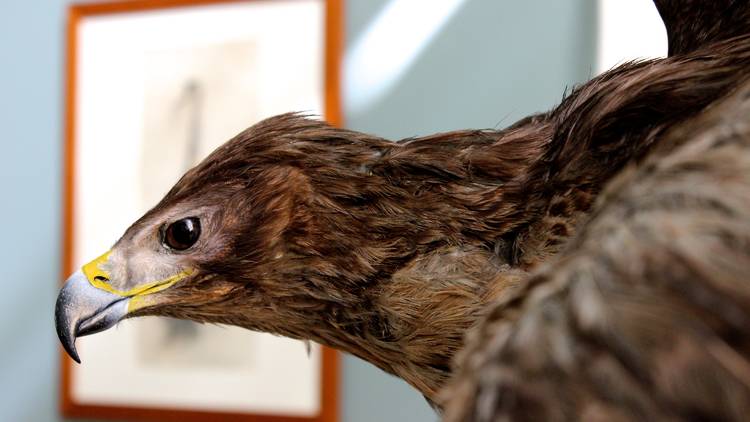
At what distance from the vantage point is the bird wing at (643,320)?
251 millimetres

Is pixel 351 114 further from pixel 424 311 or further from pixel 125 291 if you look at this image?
pixel 424 311

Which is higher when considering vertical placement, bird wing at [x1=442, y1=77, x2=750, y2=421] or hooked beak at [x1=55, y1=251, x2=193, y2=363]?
bird wing at [x1=442, y1=77, x2=750, y2=421]

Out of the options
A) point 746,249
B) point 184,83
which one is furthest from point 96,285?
point 184,83

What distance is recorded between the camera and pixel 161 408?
1.85 metres

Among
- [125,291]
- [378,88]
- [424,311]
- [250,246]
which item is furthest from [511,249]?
[378,88]

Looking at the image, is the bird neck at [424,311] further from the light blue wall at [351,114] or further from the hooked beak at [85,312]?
the light blue wall at [351,114]

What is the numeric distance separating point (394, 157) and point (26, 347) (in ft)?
5.56

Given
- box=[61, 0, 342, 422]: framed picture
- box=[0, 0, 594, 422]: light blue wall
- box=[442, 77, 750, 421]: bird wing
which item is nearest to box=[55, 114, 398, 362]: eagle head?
box=[442, 77, 750, 421]: bird wing

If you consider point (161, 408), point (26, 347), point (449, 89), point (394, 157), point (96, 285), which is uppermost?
point (449, 89)

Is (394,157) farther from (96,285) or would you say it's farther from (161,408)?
(161,408)

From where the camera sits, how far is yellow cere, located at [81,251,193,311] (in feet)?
2.28

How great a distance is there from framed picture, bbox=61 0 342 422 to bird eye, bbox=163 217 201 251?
3.32ft

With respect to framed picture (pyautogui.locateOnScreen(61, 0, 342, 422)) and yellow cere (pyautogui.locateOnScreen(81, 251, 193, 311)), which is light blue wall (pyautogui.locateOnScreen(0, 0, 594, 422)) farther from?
yellow cere (pyautogui.locateOnScreen(81, 251, 193, 311))

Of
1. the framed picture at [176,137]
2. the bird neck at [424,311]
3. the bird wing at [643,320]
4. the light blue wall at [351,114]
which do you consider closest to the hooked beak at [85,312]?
the bird neck at [424,311]
